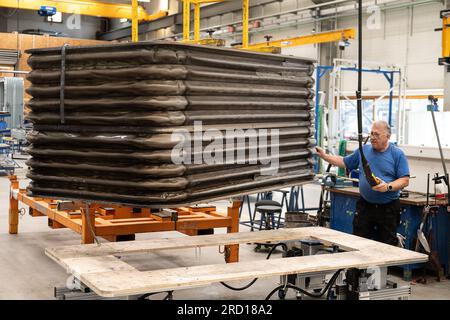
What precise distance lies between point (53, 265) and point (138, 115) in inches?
141

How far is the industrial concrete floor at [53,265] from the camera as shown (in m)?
5.20

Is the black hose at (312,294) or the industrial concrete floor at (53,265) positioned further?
the industrial concrete floor at (53,265)

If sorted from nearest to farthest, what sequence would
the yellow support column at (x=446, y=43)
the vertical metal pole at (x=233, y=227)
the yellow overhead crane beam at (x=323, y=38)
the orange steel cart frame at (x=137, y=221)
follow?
1. the orange steel cart frame at (x=137, y=221)
2. the vertical metal pole at (x=233, y=227)
3. the yellow support column at (x=446, y=43)
4. the yellow overhead crane beam at (x=323, y=38)

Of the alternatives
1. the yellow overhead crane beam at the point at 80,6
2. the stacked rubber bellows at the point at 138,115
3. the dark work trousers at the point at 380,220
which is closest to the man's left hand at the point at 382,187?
the dark work trousers at the point at 380,220

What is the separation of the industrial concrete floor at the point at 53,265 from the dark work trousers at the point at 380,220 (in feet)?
2.01

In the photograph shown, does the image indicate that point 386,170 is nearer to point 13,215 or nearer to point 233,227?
point 233,227

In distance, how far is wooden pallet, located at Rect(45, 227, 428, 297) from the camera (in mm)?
3312

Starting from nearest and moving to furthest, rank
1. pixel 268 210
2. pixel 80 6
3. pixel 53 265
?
1. pixel 53 265
2. pixel 268 210
3. pixel 80 6

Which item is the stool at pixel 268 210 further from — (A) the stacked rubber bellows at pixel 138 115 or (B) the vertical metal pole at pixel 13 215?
(A) the stacked rubber bellows at pixel 138 115

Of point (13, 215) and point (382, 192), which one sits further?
point (13, 215)

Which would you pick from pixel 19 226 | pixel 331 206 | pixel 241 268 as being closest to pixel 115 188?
pixel 241 268

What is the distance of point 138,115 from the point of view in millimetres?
3047

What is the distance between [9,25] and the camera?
23328 millimetres

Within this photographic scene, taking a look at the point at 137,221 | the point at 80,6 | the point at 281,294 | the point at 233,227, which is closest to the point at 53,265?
the point at 137,221
